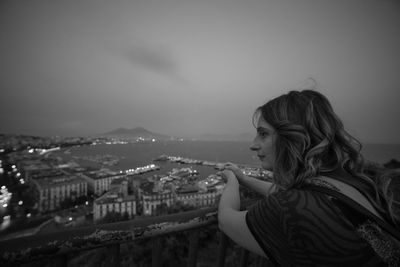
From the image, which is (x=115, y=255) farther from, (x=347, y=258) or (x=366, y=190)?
(x=366, y=190)

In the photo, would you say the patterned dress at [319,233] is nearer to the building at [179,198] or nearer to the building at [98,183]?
the building at [179,198]

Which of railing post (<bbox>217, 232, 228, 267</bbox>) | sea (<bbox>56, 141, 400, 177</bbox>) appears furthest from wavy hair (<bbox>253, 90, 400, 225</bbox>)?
railing post (<bbox>217, 232, 228, 267</bbox>)

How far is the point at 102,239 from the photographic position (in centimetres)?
70

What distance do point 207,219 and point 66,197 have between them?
2681cm

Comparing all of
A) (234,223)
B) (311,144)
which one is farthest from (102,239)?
(311,144)

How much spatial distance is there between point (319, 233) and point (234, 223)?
272 millimetres

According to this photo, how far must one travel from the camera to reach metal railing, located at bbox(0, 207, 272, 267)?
565 mm

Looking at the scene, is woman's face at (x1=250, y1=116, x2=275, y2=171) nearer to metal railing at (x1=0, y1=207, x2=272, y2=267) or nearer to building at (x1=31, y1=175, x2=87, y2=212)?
metal railing at (x1=0, y1=207, x2=272, y2=267)

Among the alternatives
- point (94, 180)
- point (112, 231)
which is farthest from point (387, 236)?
point (94, 180)

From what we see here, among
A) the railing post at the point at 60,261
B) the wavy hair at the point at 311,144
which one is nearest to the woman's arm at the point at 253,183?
the wavy hair at the point at 311,144

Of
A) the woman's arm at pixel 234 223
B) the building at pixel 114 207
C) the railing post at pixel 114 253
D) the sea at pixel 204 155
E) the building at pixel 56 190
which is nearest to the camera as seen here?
the woman's arm at pixel 234 223

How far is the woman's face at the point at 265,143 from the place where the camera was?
0.85 metres

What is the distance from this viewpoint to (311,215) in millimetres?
495

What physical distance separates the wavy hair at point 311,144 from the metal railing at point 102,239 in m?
0.44
